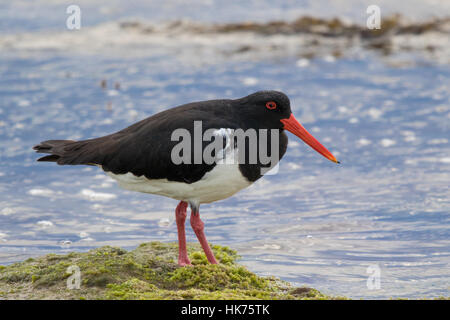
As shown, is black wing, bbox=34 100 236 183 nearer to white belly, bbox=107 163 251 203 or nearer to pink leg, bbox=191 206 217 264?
white belly, bbox=107 163 251 203

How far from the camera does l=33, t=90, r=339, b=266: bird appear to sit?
5699mm

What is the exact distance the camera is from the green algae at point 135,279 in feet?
17.6

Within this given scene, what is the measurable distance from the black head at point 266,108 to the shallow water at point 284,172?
155 cm

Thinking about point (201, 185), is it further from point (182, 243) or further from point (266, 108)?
point (266, 108)

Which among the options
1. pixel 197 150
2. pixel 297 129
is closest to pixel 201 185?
pixel 197 150

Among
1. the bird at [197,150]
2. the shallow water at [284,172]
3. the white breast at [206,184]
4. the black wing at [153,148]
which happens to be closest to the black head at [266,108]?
the bird at [197,150]

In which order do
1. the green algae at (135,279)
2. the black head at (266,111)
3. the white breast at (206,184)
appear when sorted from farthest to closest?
the black head at (266,111) < the white breast at (206,184) < the green algae at (135,279)

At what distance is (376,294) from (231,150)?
185cm

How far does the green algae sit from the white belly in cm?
65

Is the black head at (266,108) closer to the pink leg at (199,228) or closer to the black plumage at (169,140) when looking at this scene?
the black plumage at (169,140)

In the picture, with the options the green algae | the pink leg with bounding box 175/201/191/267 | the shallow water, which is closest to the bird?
the pink leg with bounding box 175/201/191/267

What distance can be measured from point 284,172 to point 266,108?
383 cm

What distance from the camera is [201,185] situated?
5773 millimetres
